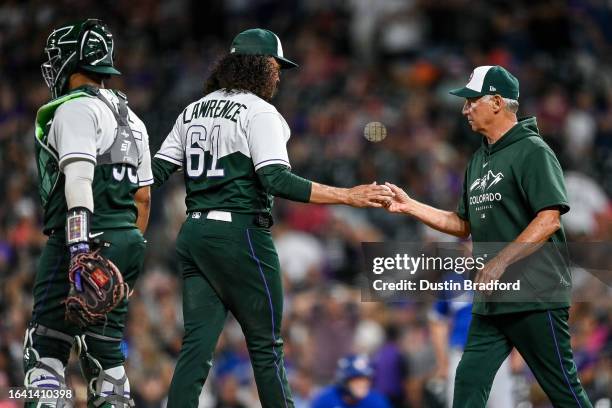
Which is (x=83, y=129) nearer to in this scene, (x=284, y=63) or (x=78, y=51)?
(x=78, y=51)

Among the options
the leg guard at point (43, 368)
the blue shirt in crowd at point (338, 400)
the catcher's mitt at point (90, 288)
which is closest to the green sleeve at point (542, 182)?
the catcher's mitt at point (90, 288)

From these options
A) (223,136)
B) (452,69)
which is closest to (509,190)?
(223,136)

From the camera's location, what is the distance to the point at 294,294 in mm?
12414

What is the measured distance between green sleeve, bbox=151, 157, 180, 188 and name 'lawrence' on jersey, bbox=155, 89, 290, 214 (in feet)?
0.55

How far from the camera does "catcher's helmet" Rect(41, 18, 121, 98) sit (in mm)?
5922

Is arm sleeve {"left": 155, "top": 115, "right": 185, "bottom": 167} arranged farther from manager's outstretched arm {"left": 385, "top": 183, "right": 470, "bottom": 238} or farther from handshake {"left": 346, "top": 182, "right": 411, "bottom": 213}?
manager's outstretched arm {"left": 385, "top": 183, "right": 470, "bottom": 238}

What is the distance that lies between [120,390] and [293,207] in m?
7.98

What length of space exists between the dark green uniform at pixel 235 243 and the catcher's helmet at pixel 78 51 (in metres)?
0.64

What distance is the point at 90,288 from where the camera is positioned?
5.49 meters

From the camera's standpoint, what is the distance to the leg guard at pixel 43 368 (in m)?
5.70

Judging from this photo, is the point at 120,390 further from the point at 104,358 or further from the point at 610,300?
the point at 610,300

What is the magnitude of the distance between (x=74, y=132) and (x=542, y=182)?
248cm

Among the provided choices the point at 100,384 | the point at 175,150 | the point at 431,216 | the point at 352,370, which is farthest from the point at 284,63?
the point at 352,370

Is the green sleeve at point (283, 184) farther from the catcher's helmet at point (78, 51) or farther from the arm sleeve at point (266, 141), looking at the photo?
the catcher's helmet at point (78, 51)
